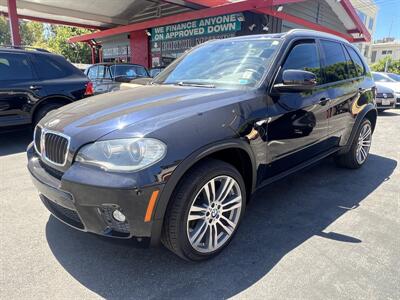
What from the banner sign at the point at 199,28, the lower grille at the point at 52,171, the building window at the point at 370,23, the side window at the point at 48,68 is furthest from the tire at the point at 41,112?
the building window at the point at 370,23

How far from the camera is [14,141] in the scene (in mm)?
6508

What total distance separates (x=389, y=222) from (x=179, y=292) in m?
2.37

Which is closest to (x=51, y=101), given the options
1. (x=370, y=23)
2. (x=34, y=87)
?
(x=34, y=87)

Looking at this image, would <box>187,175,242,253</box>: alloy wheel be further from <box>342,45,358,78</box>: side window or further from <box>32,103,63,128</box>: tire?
<box>32,103,63,128</box>: tire

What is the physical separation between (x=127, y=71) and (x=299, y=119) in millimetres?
7682

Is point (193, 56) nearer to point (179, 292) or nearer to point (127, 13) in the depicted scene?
point (179, 292)

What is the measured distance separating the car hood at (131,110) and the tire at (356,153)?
2600 millimetres

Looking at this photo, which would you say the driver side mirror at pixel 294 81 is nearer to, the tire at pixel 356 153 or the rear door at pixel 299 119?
the rear door at pixel 299 119

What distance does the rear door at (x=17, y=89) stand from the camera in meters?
5.70

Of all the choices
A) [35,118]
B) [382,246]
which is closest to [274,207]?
[382,246]

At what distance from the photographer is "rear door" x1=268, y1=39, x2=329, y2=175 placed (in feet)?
10.1

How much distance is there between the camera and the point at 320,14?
15.4 meters

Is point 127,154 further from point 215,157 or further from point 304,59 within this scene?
point 304,59

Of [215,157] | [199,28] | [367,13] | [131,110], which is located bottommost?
[215,157]
